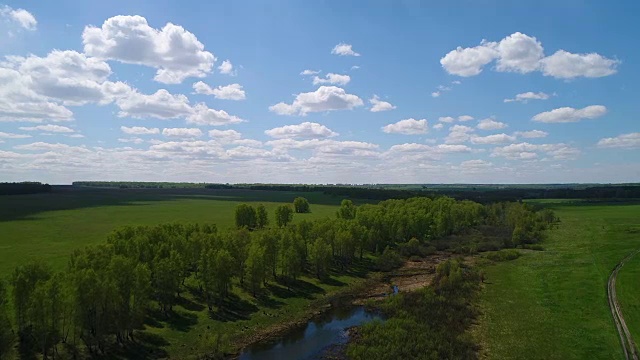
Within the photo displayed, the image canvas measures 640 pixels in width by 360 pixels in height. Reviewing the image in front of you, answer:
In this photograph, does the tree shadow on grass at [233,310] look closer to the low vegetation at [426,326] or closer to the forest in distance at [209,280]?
the forest in distance at [209,280]

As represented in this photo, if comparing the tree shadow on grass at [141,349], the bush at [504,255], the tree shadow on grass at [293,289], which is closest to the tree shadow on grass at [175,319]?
the tree shadow on grass at [141,349]

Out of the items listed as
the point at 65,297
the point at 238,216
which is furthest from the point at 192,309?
the point at 238,216

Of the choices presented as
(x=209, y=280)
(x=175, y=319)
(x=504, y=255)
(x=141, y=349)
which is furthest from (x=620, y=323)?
(x=141, y=349)

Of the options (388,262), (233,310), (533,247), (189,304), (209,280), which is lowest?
(233,310)

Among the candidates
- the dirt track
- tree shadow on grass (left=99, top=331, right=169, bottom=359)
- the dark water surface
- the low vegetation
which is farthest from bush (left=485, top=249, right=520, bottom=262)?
tree shadow on grass (left=99, top=331, right=169, bottom=359)

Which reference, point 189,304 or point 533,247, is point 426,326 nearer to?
point 189,304

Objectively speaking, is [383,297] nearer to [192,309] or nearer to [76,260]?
[192,309]
